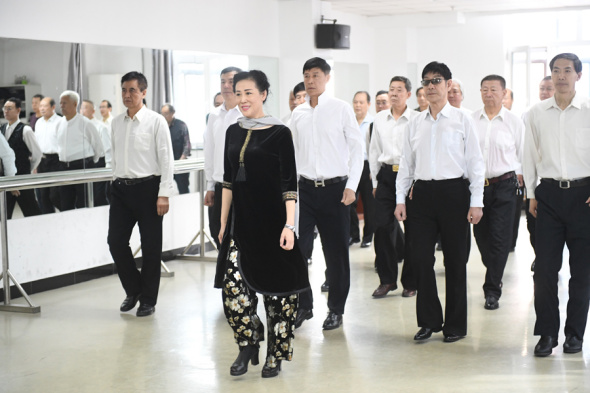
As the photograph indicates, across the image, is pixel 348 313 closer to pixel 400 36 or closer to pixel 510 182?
pixel 510 182

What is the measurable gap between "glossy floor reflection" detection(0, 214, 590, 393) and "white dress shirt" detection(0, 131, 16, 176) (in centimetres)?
106

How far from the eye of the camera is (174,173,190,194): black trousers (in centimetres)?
877

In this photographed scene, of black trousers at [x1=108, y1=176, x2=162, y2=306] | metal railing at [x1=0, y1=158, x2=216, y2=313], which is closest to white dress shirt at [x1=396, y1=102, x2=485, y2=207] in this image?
black trousers at [x1=108, y1=176, x2=162, y2=306]

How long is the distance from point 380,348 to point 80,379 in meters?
1.77

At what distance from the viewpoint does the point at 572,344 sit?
15.6 feet

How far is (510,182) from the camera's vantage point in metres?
6.21

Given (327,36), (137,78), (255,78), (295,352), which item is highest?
(327,36)

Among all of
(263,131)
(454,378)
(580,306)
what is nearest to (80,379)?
(263,131)

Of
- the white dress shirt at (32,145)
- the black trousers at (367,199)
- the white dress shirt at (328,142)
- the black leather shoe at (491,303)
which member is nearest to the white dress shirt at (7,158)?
the white dress shirt at (32,145)

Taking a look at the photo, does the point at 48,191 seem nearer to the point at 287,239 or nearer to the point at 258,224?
the point at 258,224

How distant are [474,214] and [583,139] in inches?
29.2

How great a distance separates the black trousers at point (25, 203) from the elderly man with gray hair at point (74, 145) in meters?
0.33

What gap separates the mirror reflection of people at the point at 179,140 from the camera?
27.6 feet

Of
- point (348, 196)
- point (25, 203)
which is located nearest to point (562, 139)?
point (348, 196)
